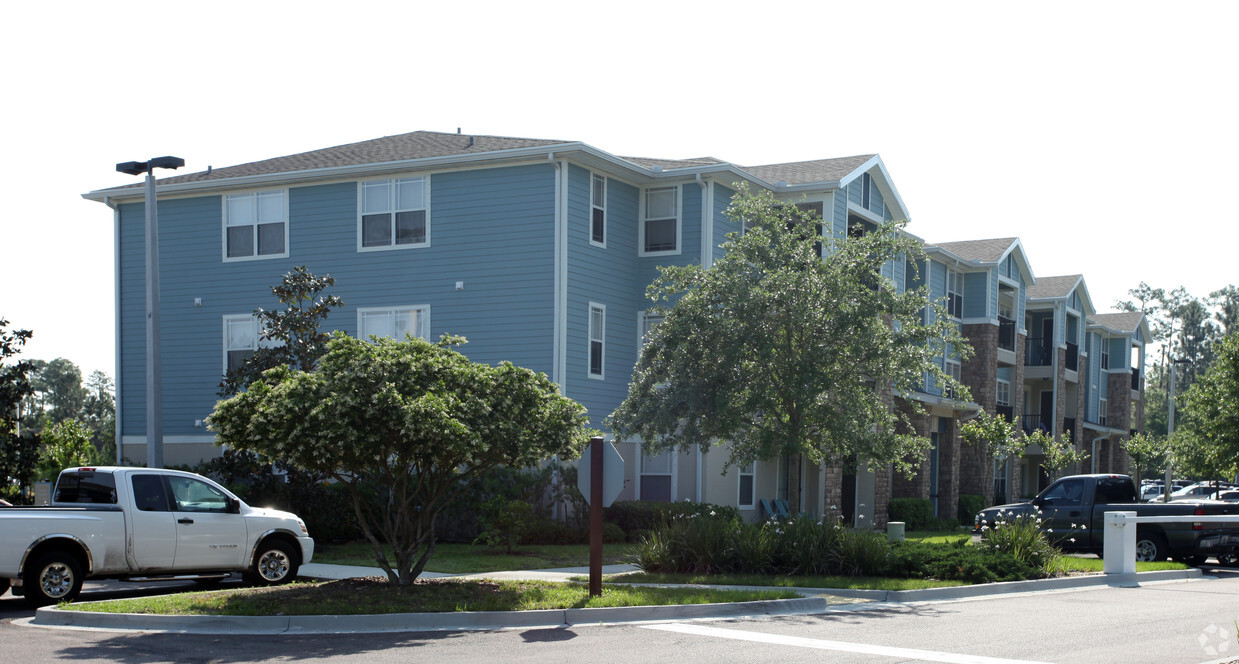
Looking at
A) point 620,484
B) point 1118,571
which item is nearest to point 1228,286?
point 1118,571

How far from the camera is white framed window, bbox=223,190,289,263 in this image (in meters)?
28.4

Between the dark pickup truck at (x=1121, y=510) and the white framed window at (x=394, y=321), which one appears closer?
the dark pickup truck at (x=1121, y=510)

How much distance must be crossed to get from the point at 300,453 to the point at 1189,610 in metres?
10.8

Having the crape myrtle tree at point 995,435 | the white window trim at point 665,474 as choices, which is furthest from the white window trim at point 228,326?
the crape myrtle tree at point 995,435

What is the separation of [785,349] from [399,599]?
28.7 ft

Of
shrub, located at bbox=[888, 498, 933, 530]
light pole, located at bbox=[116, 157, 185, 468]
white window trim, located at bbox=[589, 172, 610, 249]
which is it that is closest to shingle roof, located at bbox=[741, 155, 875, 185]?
white window trim, located at bbox=[589, 172, 610, 249]

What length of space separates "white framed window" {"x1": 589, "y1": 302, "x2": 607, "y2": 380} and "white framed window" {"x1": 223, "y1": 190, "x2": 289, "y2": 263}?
7734 millimetres

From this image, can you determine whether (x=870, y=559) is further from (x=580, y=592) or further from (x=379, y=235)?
(x=379, y=235)

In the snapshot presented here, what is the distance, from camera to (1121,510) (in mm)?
21984

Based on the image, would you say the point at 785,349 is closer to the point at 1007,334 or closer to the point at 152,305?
the point at 152,305

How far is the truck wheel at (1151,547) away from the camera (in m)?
22.1

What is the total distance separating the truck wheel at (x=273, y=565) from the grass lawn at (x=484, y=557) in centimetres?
246

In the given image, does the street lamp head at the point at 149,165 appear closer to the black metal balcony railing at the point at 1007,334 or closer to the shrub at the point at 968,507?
the shrub at the point at 968,507

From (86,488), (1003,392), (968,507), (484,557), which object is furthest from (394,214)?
(1003,392)
